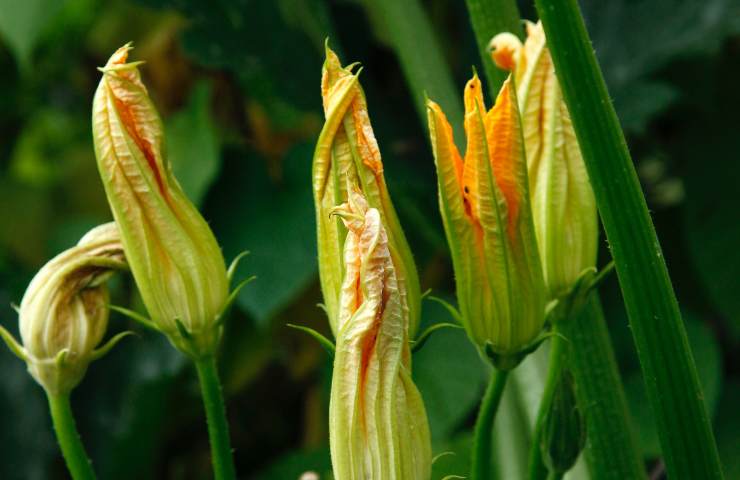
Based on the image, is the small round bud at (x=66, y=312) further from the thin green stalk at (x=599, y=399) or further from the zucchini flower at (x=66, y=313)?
the thin green stalk at (x=599, y=399)

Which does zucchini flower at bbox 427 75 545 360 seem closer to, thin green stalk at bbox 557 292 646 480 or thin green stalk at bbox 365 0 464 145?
thin green stalk at bbox 557 292 646 480

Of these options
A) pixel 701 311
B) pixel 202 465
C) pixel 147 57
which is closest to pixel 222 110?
pixel 147 57

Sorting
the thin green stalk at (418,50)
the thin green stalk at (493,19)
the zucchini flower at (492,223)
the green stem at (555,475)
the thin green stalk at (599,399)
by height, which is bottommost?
the green stem at (555,475)

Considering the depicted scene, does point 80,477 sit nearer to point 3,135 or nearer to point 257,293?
point 257,293

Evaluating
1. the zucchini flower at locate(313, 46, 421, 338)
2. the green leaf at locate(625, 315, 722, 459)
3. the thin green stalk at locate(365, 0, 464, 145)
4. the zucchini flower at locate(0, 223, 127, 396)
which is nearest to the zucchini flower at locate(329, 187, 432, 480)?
the zucchini flower at locate(313, 46, 421, 338)

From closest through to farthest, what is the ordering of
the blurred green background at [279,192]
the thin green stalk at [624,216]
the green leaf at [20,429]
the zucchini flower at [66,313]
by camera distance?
the thin green stalk at [624,216], the zucchini flower at [66,313], the blurred green background at [279,192], the green leaf at [20,429]

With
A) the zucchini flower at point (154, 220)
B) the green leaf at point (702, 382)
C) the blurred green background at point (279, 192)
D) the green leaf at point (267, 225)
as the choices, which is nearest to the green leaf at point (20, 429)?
the blurred green background at point (279, 192)

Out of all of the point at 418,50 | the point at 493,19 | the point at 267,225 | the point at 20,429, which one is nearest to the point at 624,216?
the point at 493,19
